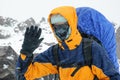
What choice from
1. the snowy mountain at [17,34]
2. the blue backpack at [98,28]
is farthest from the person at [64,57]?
the snowy mountain at [17,34]

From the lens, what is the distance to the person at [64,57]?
4.40 meters

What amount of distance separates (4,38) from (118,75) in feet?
165

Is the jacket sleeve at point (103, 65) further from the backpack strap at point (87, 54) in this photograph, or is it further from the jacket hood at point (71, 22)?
the jacket hood at point (71, 22)

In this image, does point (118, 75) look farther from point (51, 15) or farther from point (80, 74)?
point (51, 15)

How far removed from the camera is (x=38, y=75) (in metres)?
4.91

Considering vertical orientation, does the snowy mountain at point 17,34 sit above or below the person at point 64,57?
below

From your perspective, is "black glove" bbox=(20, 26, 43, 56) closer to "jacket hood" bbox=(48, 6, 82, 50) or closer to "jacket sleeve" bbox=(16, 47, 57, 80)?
"jacket sleeve" bbox=(16, 47, 57, 80)

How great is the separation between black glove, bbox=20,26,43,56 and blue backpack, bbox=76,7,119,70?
79cm

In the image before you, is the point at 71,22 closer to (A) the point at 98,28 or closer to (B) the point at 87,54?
(B) the point at 87,54

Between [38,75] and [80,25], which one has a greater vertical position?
[80,25]

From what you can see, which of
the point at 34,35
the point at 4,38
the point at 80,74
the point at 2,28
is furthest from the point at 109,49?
the point at 2,28

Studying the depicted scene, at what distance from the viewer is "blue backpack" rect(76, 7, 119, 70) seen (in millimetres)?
5123

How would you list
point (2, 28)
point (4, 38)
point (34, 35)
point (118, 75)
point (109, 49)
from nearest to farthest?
point (118, 75) → point (34, 35) → point (109, 49) → point (4, 38) → point (2, 28)

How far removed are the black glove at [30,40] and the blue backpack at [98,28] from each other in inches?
31.3
